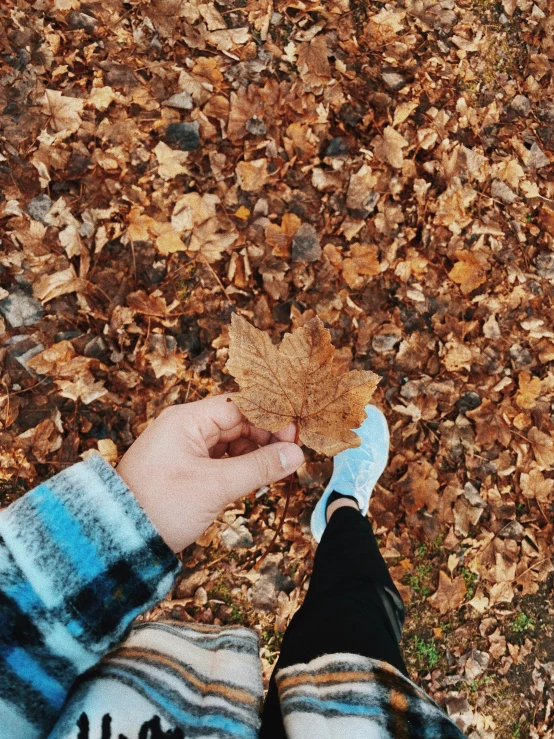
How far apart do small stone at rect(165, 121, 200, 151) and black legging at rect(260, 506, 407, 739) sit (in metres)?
1.91

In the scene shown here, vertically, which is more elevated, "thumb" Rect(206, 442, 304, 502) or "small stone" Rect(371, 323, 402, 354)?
"thumb" Rect(206, 442, 304, 502)

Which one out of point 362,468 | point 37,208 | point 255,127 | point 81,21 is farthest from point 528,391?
point 81,21

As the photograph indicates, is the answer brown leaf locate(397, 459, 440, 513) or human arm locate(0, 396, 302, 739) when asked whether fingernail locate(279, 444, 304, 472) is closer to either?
human arm locate(0, 396, 302, 739)

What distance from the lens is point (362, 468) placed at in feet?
8.29

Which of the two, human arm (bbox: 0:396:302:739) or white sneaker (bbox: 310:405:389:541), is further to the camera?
white sneaker (bbox: 310:405:389:541)

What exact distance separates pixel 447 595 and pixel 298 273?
173 centimetres

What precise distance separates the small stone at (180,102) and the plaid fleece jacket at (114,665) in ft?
6.87

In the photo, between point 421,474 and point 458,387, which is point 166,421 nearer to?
point 421,474

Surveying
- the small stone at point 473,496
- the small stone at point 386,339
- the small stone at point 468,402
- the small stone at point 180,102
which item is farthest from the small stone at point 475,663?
the small stone at point 180,102

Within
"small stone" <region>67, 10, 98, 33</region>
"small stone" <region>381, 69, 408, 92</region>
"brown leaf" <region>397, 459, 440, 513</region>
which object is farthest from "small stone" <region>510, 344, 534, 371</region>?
"small stone" <region>67, 10, 98, 33</region>

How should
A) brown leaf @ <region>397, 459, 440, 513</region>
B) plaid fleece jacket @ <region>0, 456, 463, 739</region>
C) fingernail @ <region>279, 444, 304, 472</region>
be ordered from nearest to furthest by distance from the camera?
plaid fleece jacket @ <region>0, 456, 463, 739</region>
fingernail @ <region>279, 444, 304, 472</region>
brown leaf @ <region>397, 459, 440, 513</region>

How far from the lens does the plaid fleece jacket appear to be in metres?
1.07

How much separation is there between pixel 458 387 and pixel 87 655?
2109 mm

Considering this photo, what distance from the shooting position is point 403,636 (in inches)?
99.5
